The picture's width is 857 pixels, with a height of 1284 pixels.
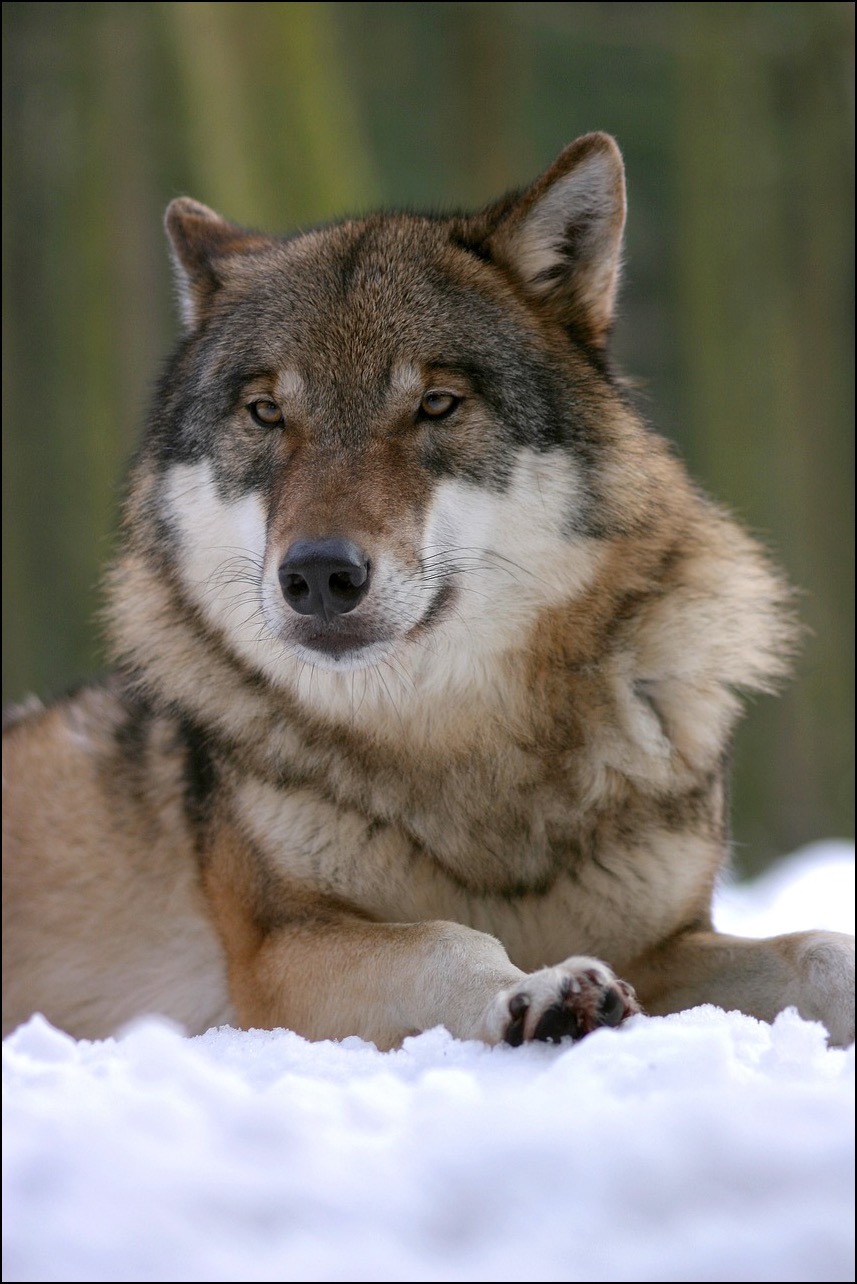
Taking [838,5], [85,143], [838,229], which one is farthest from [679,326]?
[85,143]

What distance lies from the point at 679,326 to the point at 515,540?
847cm

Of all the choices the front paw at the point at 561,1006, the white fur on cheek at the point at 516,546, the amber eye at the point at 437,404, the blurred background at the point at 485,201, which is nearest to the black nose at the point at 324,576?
the white fur on cheek at the point at 516,546

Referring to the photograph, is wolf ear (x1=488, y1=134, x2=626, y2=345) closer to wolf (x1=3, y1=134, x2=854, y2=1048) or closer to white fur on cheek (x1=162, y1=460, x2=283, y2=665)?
wolf (x1=3, y1=134, x2=854, y2=1048)

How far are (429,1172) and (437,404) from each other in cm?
193

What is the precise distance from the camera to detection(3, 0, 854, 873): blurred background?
353 inches

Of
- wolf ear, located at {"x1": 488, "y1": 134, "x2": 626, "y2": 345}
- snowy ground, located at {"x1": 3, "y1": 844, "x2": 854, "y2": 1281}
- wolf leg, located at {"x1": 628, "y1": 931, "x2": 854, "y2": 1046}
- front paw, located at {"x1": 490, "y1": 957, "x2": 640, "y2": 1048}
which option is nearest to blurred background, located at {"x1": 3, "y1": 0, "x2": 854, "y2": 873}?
wolf ear, located at {"x1": 488, "y1": 134, "x2": 626, "y2": 345}

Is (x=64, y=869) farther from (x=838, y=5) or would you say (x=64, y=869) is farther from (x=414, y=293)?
(x=838, y=5)

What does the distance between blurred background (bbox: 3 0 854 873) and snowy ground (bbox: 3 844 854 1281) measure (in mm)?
6823

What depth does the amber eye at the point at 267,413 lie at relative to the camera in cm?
336

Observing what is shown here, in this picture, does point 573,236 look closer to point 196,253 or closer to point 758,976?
point 196,253

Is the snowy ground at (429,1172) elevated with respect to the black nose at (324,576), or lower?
lower

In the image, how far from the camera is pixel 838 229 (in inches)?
411

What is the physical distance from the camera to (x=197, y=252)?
392cm

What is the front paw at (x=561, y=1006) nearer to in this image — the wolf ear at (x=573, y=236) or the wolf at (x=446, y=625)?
the wolf at (x=446, y=625)
